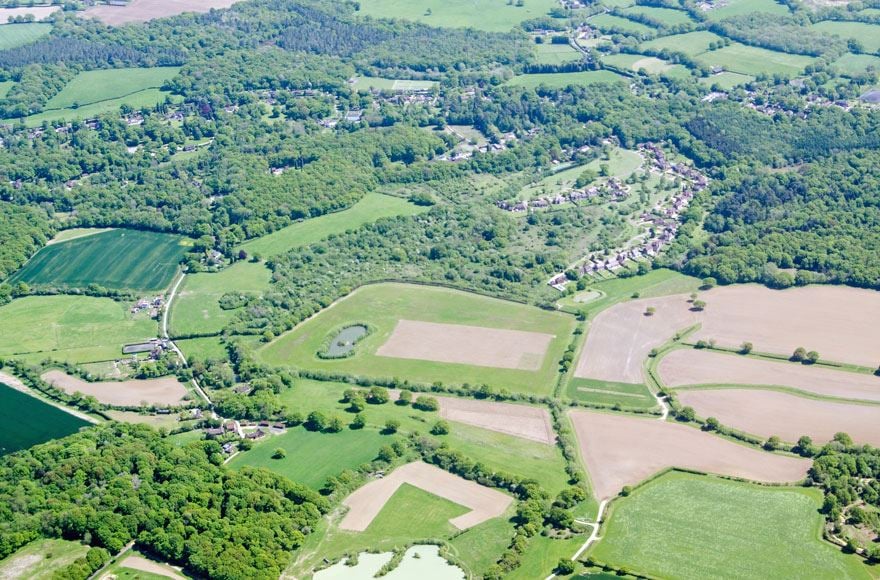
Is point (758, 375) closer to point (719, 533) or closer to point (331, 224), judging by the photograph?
point (719, 533)

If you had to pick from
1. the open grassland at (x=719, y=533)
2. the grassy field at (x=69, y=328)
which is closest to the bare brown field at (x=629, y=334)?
the open grassland at (x=719, y=533)

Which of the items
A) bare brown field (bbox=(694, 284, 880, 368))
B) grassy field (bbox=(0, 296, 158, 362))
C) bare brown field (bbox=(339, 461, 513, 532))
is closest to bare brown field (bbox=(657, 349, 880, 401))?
bare brown field (bbox=(694, 284, 880, 368))

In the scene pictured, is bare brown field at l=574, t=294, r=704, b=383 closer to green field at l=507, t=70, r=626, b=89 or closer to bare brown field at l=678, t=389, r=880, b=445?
bare brown field at l=678, t=389, r=880, b=445

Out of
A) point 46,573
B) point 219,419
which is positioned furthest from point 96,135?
point 46,573

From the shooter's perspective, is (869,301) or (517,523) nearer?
(517,523)

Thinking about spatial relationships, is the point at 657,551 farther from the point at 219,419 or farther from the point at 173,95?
the point at 173,95
